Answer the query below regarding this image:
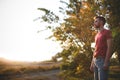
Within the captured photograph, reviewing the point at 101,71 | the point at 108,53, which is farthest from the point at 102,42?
the point at 101,71

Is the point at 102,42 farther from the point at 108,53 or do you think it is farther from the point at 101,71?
the point at 101,71

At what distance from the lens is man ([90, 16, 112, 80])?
5.43 m

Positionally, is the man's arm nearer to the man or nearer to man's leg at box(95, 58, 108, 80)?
the man

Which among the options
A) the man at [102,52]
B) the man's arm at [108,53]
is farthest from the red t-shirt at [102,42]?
the man's arm at [108,53]

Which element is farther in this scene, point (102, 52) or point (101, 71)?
point (102, 52)

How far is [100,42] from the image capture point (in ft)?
18.6

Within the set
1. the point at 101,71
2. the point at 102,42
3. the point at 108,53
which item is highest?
the point at 102,42

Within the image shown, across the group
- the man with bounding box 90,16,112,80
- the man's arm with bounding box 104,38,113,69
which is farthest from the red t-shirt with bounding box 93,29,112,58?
the man's arm with bounding box 104,38,113,69

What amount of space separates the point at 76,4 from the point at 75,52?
2.53 m

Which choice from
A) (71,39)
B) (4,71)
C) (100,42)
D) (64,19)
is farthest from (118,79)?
(4,71)

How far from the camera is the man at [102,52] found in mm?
5426

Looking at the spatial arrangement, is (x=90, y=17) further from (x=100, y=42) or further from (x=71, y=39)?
(x=100, y=42)

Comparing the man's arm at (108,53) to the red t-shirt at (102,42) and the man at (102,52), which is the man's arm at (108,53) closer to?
the man at (102,52)

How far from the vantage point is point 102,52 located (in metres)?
5.62
